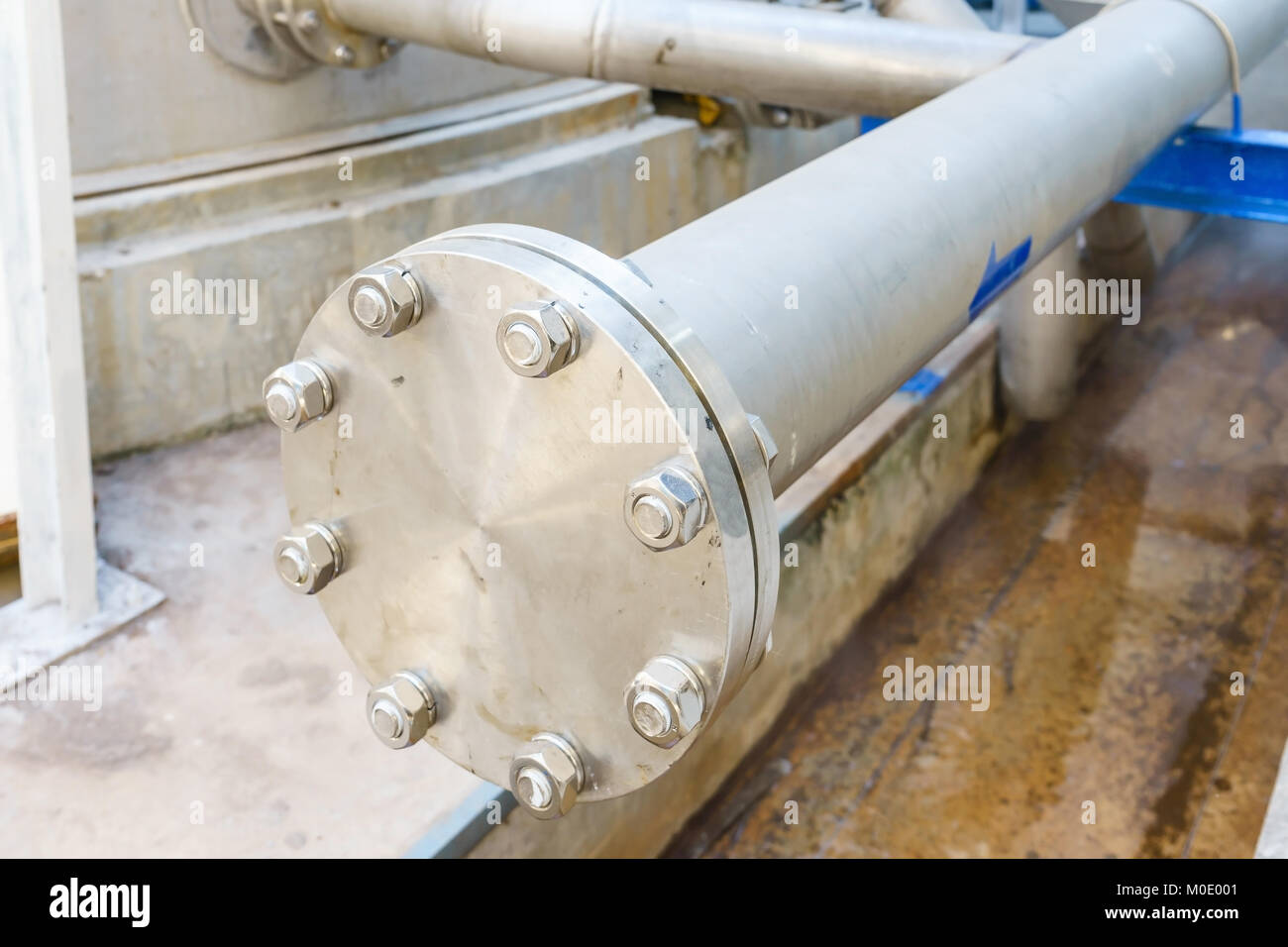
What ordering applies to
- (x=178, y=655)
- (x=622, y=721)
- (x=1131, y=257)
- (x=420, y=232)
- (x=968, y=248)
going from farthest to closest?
(x=1131, y=257)
(x=420, y=232)
(x=178, y=655)
(x=968, y=248)
(x=622, y=721)

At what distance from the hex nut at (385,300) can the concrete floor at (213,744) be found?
1282 mm

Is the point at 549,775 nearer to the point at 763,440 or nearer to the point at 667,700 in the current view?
the point at 667,700

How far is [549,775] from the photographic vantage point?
96 centimetres

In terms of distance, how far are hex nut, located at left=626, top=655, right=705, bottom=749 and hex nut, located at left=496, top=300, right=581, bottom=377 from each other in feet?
0.75

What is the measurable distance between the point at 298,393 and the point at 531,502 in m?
0.21

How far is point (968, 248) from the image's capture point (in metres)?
1.24

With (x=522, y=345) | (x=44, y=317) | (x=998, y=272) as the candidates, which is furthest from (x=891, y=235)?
(x=44, y=317)

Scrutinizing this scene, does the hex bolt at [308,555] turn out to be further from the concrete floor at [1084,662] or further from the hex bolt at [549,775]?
the concrete floor at [1084,662]

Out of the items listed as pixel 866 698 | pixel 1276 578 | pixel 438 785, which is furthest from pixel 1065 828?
pixel 438 785

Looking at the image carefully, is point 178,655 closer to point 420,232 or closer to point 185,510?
point 185,510

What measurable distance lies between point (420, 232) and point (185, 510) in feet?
3.39

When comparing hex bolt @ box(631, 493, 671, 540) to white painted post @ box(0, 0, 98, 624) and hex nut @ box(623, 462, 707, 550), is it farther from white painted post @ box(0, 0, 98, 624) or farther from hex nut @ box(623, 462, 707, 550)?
white painted post @ box(0, 0, 98, 624)

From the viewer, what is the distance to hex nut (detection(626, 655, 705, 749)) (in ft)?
2.86

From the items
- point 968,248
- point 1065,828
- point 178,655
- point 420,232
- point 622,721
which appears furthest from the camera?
point 420,232
